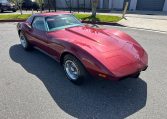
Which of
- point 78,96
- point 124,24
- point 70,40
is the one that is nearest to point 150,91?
point 78,96

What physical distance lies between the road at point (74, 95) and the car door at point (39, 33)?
614 millimetres

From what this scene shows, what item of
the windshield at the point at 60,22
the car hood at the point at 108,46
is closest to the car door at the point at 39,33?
the windshield at the point at 60,22

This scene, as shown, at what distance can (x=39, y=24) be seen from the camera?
500cm

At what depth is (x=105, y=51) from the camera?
3441 millimetres

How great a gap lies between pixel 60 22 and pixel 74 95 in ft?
7.45

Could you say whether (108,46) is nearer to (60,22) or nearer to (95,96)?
(95,96)

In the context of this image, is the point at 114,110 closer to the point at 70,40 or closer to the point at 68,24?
the point at 70,40

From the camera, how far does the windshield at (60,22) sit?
4656 mm

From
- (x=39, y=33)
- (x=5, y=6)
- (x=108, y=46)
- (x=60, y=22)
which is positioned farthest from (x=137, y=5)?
(x=108, y=46)

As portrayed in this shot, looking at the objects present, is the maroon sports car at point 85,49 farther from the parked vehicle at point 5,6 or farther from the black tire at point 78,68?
the parked vehicle at point 5,6

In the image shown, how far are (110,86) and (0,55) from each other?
4065mm

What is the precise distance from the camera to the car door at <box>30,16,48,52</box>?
→ 464 centimetres

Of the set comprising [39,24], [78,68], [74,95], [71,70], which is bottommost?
[74,95]

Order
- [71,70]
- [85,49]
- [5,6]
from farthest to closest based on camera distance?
[5,6] → [71,70] → [85,49]
